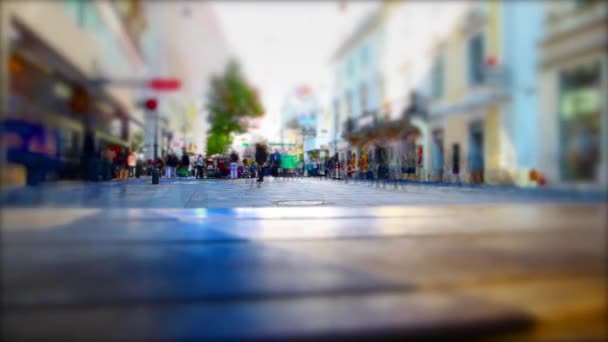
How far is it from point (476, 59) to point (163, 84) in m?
1.55

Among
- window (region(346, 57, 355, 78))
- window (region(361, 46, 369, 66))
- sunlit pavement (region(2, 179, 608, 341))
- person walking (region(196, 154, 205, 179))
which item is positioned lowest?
sunlit pavement (region(2, 179, 608, 341))

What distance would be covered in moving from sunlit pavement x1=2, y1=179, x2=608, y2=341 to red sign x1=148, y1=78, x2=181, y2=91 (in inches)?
26.3

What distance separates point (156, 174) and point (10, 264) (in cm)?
133

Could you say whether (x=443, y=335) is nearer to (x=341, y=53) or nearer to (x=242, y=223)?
(x=341, y=53)

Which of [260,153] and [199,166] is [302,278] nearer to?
[260,153]

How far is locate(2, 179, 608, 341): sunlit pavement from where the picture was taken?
1290mm

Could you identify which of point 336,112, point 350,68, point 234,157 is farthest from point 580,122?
point 234,157

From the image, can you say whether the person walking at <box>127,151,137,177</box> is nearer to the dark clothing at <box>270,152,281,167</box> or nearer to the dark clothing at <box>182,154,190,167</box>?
the dark clothing at <box>182,154,190,167</box>

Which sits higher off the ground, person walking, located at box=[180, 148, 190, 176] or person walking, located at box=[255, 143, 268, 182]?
person walking, located at box=[255, 143, 268, 182]

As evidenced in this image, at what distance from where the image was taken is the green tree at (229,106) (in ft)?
7.77

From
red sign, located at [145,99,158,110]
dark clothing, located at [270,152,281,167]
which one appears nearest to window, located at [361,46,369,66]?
dark clothing, located at [270,152,281,167]

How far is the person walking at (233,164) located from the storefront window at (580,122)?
6.79ft

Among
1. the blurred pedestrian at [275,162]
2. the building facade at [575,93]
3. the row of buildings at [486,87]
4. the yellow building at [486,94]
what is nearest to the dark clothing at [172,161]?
the blurred pedestrian at [275,162]

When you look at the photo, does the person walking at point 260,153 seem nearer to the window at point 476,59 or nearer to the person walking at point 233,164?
the person walking at point 233,164
